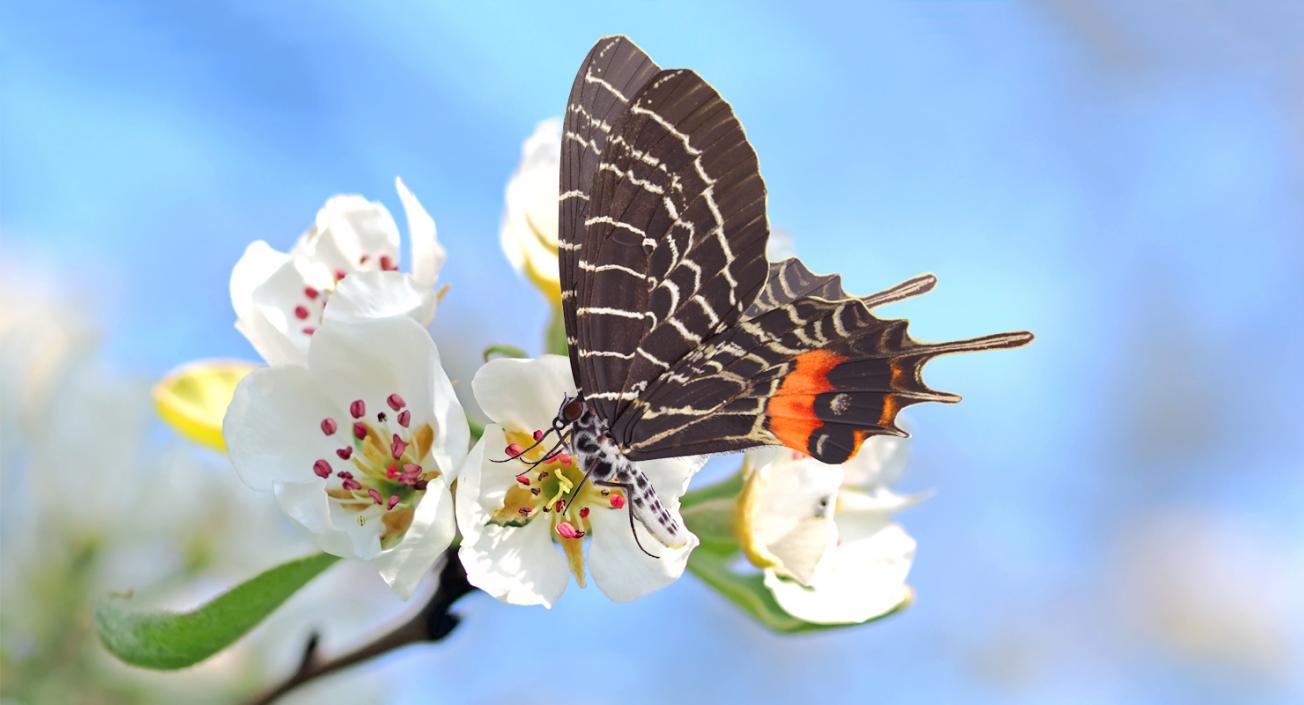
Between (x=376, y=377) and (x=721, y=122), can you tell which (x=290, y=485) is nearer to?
A: (x=376, y=377)

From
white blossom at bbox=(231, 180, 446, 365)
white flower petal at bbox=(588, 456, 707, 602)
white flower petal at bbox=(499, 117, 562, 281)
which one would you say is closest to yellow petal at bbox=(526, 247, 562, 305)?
white flower petal at bbox=(499, 117, 562, 281)

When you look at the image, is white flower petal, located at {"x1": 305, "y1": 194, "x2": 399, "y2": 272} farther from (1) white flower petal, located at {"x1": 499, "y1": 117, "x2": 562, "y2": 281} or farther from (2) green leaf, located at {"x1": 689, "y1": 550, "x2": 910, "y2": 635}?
(2) green leaf, located at {"x1": 689, "y1": 550, "x2": 910, "y2": 635}

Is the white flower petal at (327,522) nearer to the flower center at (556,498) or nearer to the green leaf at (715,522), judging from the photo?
the flower center at (556,498)

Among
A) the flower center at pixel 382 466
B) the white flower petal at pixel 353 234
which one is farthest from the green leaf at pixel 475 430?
the white flower petal at pixel 353 234

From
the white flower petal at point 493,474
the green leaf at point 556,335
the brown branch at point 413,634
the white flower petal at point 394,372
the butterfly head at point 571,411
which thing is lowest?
the brown branch at point 413,634

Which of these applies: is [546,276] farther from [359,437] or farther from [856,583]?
[856,583]

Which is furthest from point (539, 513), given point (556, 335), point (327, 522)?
point (556, 335)
